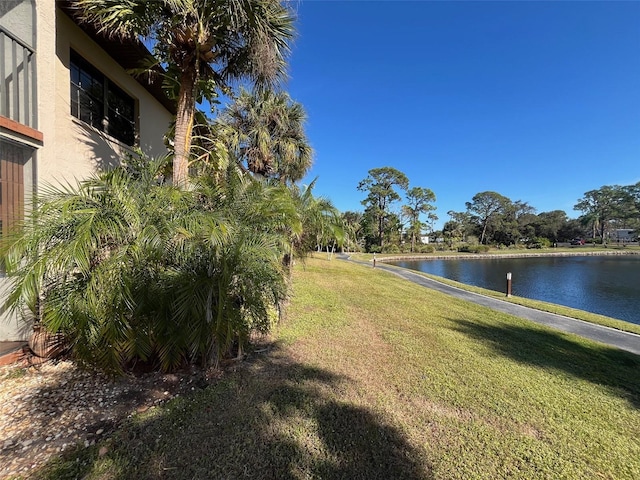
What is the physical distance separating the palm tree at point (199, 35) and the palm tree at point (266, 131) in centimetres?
586

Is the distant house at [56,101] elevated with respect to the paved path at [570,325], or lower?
elevated

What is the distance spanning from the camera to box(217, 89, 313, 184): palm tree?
12.0 metres

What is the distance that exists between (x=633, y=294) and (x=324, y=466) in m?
22.9

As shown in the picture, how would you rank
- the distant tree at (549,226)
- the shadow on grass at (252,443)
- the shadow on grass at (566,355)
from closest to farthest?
the shadow on grass at (252,443)
the shadow on grass at (566,355)
the distant tree at (549,226)

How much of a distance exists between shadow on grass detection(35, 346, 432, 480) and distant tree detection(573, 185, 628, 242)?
96527 millimetres

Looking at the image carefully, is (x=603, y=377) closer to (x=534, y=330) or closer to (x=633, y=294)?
(x=534, y=330)

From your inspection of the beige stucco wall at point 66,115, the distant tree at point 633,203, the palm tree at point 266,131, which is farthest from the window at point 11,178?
the distant tree at point 633,203

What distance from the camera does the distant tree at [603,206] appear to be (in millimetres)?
68562

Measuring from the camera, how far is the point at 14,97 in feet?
12.8

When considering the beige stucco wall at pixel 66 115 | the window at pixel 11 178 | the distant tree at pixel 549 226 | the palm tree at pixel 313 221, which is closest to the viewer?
the window at pixel 11 178

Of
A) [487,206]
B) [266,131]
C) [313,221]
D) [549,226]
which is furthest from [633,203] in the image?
[313,221]

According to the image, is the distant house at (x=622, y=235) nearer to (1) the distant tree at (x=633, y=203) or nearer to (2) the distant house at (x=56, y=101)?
(1) the distant tree at (x=633, y=203)

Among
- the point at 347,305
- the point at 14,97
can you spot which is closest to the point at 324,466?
the point at 347,305

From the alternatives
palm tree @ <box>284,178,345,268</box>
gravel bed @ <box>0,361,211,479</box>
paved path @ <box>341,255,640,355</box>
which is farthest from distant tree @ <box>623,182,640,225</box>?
gravel bed @ <box>0,361,211,479</box>
